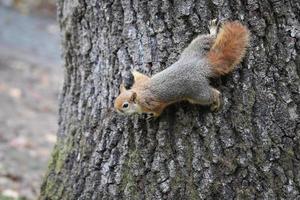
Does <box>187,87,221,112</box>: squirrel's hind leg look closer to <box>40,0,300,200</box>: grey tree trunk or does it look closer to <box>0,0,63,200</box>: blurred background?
<box>40,0,300,200</box>: grey tree trunk

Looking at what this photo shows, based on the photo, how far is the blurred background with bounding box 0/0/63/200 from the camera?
17.1 ft

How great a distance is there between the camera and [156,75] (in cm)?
264

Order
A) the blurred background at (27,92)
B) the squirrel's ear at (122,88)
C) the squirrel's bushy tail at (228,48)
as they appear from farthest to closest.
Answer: the blurred background at (27,92) → the squirrel's ear at (122,88) → the squirrel's bushy tail at (228,48)

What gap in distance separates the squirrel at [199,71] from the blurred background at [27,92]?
6.50 feet

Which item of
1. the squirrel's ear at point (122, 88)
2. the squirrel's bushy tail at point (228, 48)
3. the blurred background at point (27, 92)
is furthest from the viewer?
the blurred background at point (27, 92)

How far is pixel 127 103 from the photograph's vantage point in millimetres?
2631

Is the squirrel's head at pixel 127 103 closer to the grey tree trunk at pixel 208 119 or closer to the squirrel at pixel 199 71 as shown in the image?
the squirrel at pixel 199 71

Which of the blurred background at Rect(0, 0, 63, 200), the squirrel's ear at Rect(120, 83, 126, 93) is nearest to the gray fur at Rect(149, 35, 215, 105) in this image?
the squirrel's ear at Rect(120, 83, 126, 93)

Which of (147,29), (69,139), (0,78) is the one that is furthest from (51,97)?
(147,29)

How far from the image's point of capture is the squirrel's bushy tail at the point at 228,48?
254cm

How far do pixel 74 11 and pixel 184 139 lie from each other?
0.97 meters

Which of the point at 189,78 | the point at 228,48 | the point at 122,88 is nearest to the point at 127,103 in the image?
the point at 122,88

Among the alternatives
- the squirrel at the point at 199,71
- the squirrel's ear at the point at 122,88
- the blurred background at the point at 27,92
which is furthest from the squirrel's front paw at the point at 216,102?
the blurred background at the point at 27,92

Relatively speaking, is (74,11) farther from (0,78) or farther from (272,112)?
(0,78)
